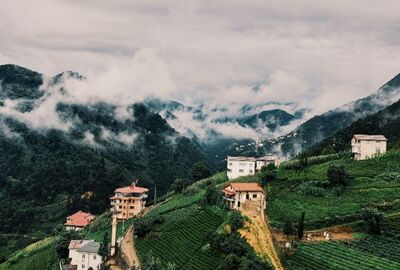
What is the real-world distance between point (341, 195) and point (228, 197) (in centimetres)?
1479

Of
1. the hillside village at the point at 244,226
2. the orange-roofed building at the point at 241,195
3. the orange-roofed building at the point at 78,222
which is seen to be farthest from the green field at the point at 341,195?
the orange-roofed building at the point at 78,222

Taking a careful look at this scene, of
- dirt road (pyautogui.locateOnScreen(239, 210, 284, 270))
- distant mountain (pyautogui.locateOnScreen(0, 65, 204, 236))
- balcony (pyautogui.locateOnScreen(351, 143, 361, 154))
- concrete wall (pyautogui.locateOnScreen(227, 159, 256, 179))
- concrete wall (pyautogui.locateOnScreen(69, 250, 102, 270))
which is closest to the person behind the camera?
dirt road (pyautogui.locateOnScreen(239, 210, 284, 270))

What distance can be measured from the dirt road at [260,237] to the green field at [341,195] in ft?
9.49

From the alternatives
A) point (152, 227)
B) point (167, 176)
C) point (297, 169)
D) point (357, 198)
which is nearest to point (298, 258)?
point (357, 198)

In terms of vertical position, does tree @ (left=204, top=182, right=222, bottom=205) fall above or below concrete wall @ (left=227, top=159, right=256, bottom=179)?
below

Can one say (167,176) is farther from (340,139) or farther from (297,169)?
(297,169)

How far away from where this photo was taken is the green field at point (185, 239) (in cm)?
5694

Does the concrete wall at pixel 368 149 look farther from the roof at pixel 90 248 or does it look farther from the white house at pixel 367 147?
the roof at pixel 90 248

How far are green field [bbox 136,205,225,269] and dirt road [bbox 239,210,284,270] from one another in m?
3.97

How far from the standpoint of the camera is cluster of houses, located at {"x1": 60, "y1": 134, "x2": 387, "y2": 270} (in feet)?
227

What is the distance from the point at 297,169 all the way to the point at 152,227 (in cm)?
2750

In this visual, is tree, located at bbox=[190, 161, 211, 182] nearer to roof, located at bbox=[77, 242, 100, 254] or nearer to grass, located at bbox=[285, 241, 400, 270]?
roof, located at bbox=[77, 242, 100, 254]

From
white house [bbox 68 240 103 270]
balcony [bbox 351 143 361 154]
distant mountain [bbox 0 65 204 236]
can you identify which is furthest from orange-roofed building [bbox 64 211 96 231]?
balcony [bbox 351 143 361 154]

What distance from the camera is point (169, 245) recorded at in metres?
63.6
